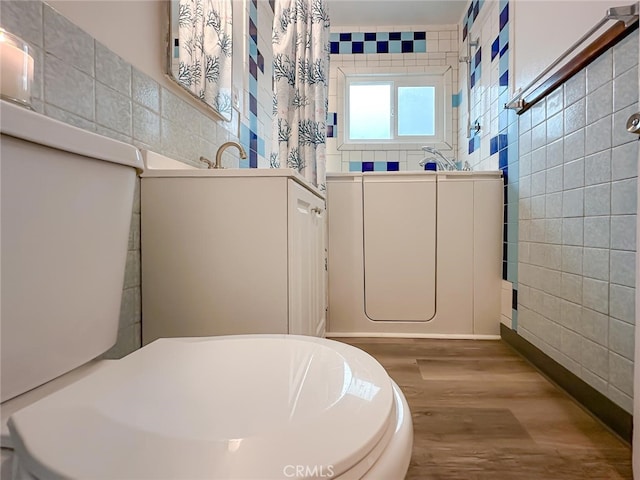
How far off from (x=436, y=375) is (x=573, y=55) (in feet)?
4.20

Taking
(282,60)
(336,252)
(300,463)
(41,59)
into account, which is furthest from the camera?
(336,252)

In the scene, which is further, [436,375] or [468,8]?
[468,8]

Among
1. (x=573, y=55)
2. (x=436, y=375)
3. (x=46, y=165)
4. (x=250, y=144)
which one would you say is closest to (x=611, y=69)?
(x=573, y=55)

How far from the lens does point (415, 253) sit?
78.8 inches

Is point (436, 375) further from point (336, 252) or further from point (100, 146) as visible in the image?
point (100, 146)

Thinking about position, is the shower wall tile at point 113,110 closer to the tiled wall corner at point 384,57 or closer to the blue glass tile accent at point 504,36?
the blue glass tile accent at point 504,36

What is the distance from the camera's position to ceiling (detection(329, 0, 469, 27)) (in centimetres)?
269

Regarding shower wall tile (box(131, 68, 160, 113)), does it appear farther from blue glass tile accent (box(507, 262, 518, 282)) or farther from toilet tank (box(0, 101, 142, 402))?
blue glass tile accent (box(507, 262, 518, 282))

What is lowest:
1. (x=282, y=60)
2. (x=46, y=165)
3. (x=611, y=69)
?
(x=46, y=165)

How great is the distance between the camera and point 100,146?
0.56m

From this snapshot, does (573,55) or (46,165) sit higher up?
(573,55)

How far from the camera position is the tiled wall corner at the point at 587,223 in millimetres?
1029

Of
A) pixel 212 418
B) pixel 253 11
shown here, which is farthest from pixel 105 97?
pixel 253 11

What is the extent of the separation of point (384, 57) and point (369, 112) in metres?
0.45
